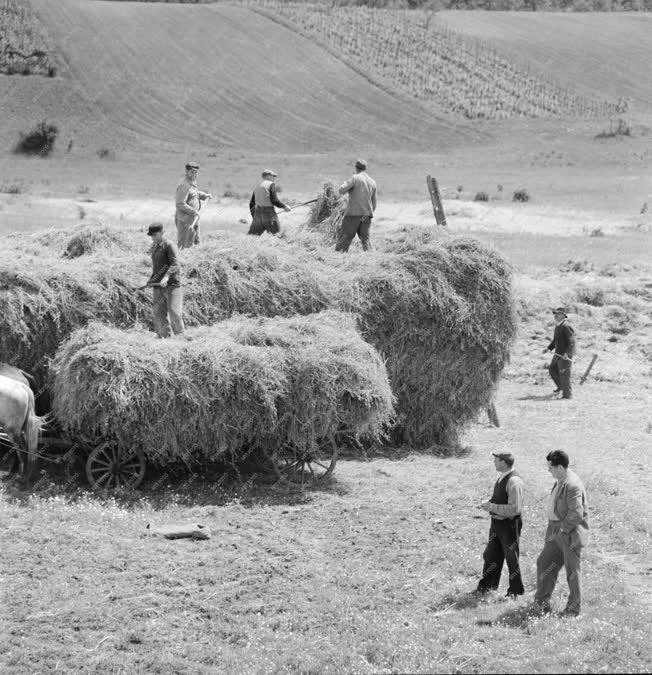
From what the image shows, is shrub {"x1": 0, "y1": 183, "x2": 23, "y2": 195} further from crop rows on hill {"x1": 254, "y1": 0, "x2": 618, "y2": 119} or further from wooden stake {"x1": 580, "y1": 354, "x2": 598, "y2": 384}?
crop rows on hill {"x1": 254, "y1": 0, "x2": 618, "y2": 119}

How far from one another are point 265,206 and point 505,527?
11477 mm

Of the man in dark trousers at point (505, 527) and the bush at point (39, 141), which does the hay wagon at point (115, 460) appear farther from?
the bush at point (39, 141)

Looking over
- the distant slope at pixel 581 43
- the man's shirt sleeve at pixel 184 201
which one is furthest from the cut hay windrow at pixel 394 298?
the distant slope at pixel 581 43

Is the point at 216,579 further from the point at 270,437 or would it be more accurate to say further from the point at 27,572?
the point at 270,437

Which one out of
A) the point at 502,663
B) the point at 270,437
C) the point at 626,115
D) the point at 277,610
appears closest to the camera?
the point at 502,663

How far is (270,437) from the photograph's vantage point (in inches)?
635

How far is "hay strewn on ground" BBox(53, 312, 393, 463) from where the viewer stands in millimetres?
15250

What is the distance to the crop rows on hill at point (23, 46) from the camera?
239 feet

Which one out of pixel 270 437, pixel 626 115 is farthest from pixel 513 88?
pixel 270 437

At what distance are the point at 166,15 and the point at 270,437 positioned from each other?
246 ft

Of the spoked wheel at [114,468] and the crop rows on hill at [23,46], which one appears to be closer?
the spoked wheel at [114,468]

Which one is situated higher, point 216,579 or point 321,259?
point 321,259

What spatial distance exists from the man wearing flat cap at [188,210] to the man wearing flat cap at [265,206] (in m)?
1.50

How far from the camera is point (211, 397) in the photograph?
15492 mm
